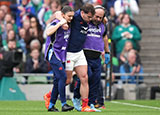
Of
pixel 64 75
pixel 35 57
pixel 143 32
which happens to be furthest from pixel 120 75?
pixel 64 75

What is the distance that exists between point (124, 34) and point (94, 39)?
26.1ft

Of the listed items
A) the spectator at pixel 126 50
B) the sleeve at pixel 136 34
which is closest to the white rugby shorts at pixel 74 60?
the spectator at pixel 126 50

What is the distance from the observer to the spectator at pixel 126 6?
2169cm

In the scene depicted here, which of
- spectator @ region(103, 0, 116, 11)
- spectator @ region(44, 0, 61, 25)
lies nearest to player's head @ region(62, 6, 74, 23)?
spectator @ region(44, 0, 61, 25)

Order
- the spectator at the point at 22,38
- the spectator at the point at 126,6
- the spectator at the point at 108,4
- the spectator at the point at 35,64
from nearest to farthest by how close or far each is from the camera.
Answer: the spectator at the point at 35,64 < the spectator at the point at 22,38 < the spectator at the point at 126,6 < the spectator at the point at 108,4

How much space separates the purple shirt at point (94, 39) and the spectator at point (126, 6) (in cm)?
869

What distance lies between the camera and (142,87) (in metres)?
19.2

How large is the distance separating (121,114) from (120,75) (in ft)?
26.8

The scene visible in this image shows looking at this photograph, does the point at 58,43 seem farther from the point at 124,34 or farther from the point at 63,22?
the point at 124,34

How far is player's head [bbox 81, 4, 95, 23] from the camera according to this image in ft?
38.7

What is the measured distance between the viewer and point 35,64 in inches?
767

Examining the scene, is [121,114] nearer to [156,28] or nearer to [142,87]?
[142,87]

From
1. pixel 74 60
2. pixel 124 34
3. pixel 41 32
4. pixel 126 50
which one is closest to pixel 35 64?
pixel 41 32

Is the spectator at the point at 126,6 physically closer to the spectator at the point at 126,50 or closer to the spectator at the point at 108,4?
the spectator at the point at 108,4
